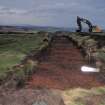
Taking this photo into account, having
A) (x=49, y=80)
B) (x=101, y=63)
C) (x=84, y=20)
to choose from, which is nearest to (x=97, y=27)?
(x=84, y=20)

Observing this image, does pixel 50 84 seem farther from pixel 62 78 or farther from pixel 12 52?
pixel 12 52

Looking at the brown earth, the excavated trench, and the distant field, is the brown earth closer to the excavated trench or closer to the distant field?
the excavated trench

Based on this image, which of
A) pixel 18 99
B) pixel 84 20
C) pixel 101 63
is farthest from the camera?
pixel 84 20

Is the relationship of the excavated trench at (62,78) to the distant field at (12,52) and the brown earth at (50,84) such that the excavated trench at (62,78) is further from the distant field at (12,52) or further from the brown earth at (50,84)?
the distant field at (12,52)

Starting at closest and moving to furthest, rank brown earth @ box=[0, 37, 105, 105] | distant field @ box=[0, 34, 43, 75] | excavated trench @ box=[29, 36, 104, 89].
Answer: brown earth @ box=[0, 37, 105, 105], excavated trench @ box=[29, 36, 104, 89], distant field @ box=[0, 34, 43, 75]

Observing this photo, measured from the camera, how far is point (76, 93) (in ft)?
57.7

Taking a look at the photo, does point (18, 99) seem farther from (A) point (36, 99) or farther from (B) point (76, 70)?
(B) point (76, 70)

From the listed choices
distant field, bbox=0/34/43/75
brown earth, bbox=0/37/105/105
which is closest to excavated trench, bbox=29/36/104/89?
brown earth, bbox=0/37/105/105

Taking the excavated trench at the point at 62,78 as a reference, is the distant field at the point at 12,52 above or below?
below

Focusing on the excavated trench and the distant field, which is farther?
the distant field

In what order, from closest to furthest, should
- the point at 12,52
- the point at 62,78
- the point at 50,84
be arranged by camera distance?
1. the point at 50,84
2. the point at 62,78
3. the point at 12,52

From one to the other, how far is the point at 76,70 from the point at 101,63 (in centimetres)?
331

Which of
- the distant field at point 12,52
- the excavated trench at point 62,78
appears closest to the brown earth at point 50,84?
the excavated trench at point 62,78

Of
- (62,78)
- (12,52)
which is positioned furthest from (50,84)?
(12,52)
